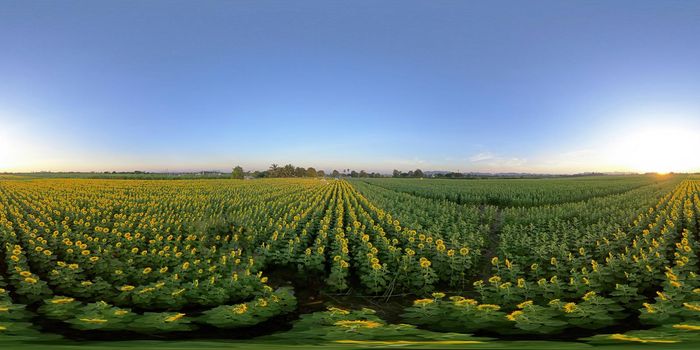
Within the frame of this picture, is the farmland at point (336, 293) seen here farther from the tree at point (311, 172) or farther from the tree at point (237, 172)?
the tree at point (311, 172)

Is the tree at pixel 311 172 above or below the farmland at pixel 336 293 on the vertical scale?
above

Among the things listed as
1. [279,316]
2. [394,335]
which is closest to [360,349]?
[394,335]

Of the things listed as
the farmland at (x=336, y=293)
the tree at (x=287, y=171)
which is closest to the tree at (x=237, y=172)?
the tree at (x=287, y=171)

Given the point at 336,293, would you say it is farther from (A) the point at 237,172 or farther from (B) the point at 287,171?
(B) the point at 287,171

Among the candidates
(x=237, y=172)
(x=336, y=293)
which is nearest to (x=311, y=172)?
(x=237, y=172)

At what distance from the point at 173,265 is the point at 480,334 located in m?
4.66

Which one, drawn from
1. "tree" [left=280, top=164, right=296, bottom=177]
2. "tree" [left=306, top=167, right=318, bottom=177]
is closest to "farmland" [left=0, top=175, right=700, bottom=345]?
"tree" [left=280, top=164, right=296, bottom=177]

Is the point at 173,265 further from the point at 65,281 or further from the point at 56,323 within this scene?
the point at 56,323

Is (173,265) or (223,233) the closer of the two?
(173,265)

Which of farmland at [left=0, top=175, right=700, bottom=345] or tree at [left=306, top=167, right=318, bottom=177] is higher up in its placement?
tree at [left=306, top=167, right=318, bottom=177]

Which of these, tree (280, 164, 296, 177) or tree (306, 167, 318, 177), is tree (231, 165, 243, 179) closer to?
tree (280, 164, 296, 177)

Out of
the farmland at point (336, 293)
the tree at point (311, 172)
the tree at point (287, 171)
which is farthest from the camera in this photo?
the tree at point (311, 172)

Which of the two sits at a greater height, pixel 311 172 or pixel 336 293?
pixel 311 172

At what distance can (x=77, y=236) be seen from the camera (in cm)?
630
